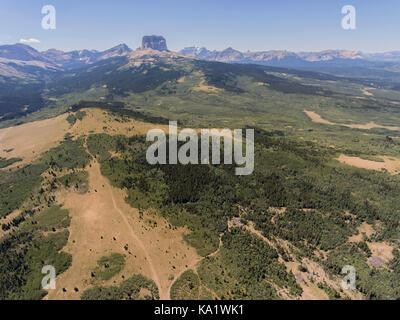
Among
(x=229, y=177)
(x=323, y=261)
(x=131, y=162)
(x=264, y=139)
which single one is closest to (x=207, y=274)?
(x=323, y=261)

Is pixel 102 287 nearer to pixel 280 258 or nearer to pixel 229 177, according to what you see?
pixel 280 258

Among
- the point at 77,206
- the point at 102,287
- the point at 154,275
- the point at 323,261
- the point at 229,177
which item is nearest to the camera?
the point at 102,287

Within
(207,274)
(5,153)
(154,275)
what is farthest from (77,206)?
(5,153)

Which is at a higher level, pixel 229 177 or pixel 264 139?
pixel 264 139

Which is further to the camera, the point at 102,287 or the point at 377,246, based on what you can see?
the point at 377,246

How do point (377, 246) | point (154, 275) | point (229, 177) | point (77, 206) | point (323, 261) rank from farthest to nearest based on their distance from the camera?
point (229, 177), point (77, 206), point (377, 246), point (323, 261), point (154, 275)

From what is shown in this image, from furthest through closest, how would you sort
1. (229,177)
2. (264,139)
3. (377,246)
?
(264,139)
(229,177)
(377,246)
